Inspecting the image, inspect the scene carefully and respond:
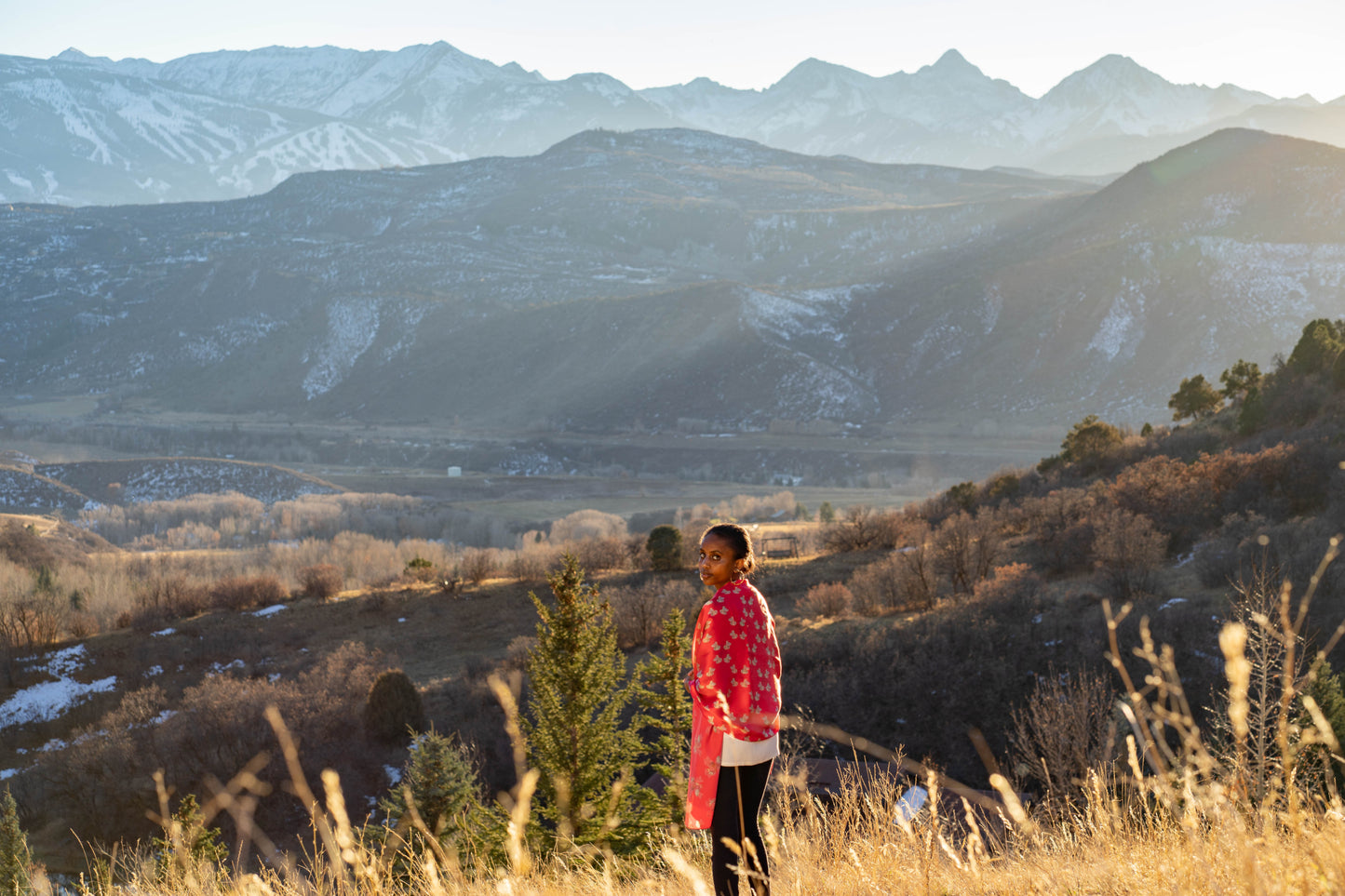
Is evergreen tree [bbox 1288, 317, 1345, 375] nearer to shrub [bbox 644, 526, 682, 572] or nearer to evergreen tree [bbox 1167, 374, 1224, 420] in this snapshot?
evergreen tree [bbox 1167, 374, 1224, 420]

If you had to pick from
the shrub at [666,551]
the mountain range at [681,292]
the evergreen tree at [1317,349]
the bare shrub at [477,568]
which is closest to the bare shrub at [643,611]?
the shrub at [666,551]

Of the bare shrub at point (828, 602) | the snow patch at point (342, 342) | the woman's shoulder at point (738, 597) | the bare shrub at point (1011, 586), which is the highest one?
the snow patch at point (342, 342)

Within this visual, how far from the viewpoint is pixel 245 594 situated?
32438 millimetres

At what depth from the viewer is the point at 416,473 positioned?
272 ft

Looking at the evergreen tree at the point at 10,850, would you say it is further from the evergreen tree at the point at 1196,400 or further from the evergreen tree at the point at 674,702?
the evergreen tree at the point at 1196,400

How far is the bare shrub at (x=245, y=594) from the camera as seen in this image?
32281 millimetres

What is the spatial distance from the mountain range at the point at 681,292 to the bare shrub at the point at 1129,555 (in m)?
63.5

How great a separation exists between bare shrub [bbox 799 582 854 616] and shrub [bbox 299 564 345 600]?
17.4 metres

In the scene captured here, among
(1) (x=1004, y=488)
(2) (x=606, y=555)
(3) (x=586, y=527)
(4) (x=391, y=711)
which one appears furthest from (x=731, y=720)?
(3) (x=586, y=527)

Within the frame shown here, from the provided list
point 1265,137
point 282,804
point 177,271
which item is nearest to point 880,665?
point 282,804

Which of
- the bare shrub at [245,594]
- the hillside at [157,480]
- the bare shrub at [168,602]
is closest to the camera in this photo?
the bare shrub at [168,602]

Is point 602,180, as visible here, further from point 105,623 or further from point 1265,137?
point 105,623

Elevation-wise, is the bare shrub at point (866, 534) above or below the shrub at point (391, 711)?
above

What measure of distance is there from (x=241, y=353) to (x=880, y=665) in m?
142
